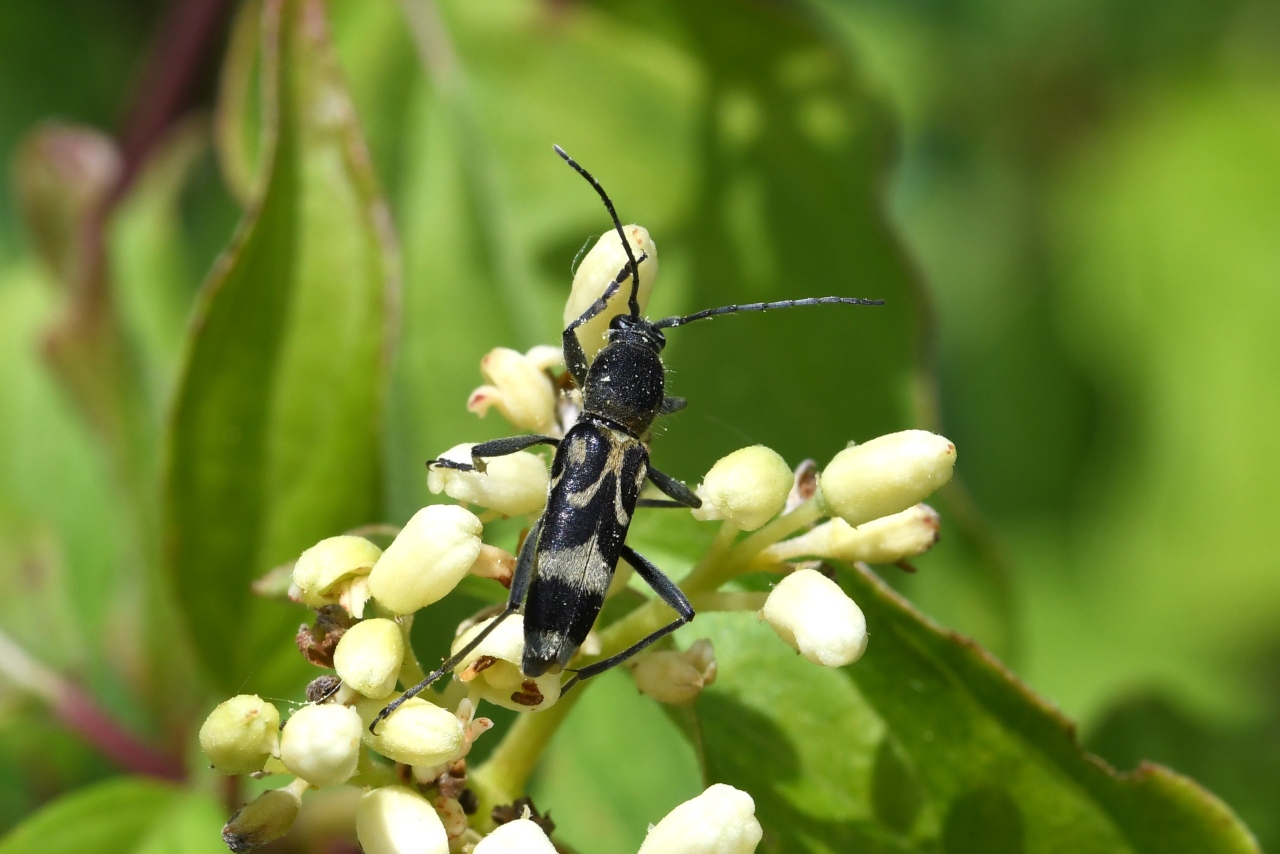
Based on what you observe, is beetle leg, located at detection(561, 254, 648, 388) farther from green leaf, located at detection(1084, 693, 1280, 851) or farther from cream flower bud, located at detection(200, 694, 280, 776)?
green leaf, located at detection(1084, 693, 1280, 851)

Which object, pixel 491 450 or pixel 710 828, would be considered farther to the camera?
pixel 491 450

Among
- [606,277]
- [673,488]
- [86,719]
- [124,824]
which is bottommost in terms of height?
[86,719]

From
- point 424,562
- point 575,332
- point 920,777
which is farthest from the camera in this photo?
point 575,332

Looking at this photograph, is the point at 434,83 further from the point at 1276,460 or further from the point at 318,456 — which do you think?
the point at 1276,460

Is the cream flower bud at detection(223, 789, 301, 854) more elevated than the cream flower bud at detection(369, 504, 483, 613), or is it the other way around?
the cream flower bud at detection(369, 504, 483, 613)

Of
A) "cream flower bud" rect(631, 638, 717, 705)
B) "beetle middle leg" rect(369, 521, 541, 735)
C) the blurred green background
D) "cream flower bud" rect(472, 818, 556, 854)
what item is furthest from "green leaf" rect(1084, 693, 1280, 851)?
"cream flower bud" rect(472, 818, 556, 854)

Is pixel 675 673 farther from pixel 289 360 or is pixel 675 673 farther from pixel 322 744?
pixel 289 360

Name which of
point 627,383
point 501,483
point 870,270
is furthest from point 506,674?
point 870,270

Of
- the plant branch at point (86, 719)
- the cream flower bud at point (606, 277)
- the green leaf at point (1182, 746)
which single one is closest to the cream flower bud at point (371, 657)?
the cream flower bud at point (606, 277)
